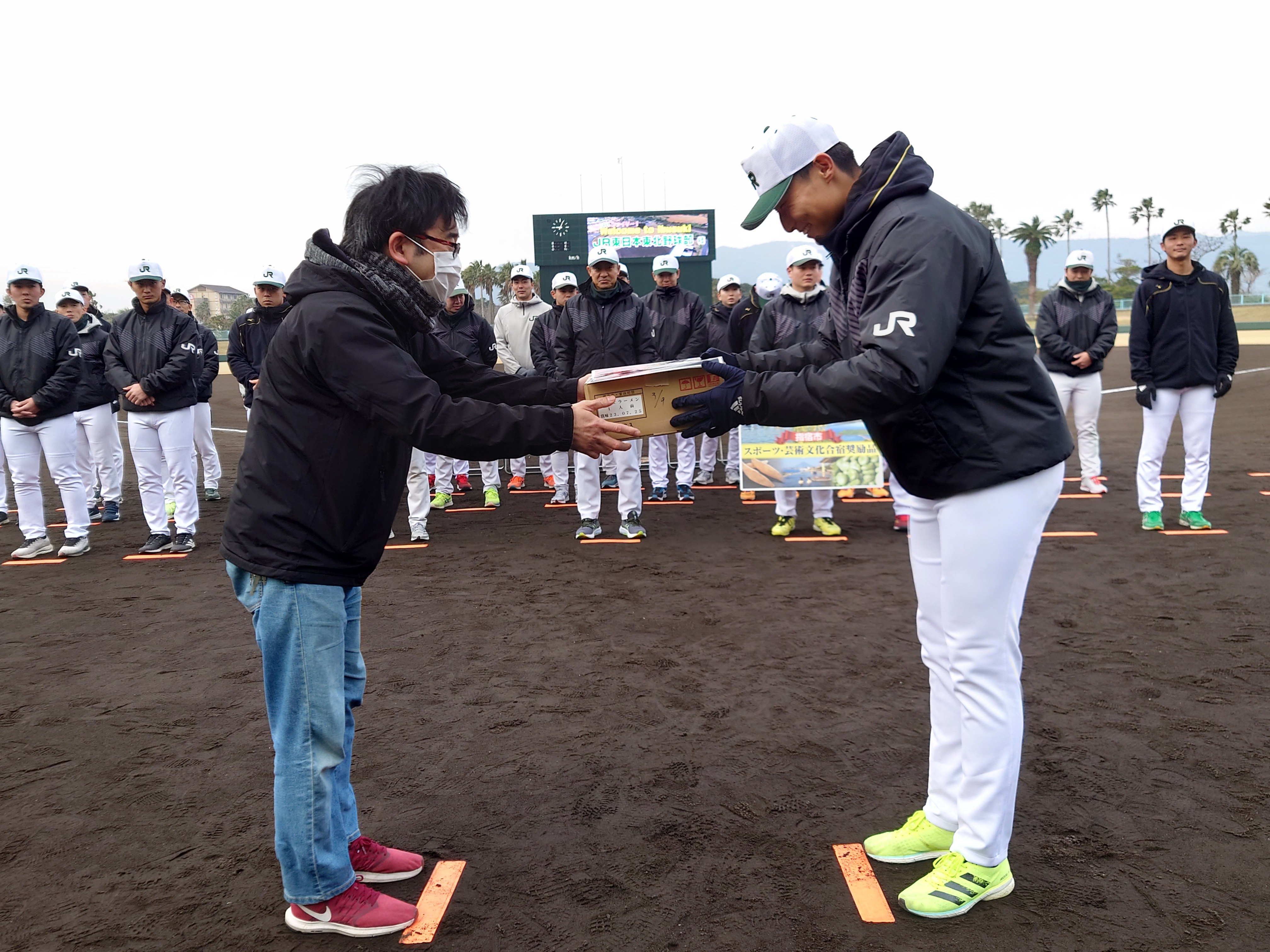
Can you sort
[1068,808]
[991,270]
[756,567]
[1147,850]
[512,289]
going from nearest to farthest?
[991,270] < [1147,850] < [1068,808] < [756,567] < [512,289]

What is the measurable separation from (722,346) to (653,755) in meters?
→ 7.97

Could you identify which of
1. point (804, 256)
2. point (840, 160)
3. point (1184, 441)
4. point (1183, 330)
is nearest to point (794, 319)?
point (804, 256)

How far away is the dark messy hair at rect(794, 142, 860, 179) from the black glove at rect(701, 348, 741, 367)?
61 centimetres

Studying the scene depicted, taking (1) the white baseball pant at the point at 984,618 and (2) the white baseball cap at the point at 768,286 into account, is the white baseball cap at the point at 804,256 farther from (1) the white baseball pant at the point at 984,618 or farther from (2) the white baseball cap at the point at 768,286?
(1) the white baseball pant at the point at 984,618

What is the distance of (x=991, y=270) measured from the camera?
2656mm

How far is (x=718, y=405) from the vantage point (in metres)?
2.79

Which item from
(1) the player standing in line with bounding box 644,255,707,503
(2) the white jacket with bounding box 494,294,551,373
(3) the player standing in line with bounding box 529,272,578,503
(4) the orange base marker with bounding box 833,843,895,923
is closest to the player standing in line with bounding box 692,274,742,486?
(1) the player standing in line with bounding box 644,255,707,503

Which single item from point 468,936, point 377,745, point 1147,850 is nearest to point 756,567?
point 377,745

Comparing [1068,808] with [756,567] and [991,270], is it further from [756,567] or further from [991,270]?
[756,567]

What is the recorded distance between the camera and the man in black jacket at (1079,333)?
9430 mm

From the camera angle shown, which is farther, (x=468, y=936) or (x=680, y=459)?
(x=680, y=459)

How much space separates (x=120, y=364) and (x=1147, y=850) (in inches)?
345

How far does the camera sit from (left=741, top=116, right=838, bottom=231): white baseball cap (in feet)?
9.03

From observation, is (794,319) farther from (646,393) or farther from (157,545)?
(157,545)
